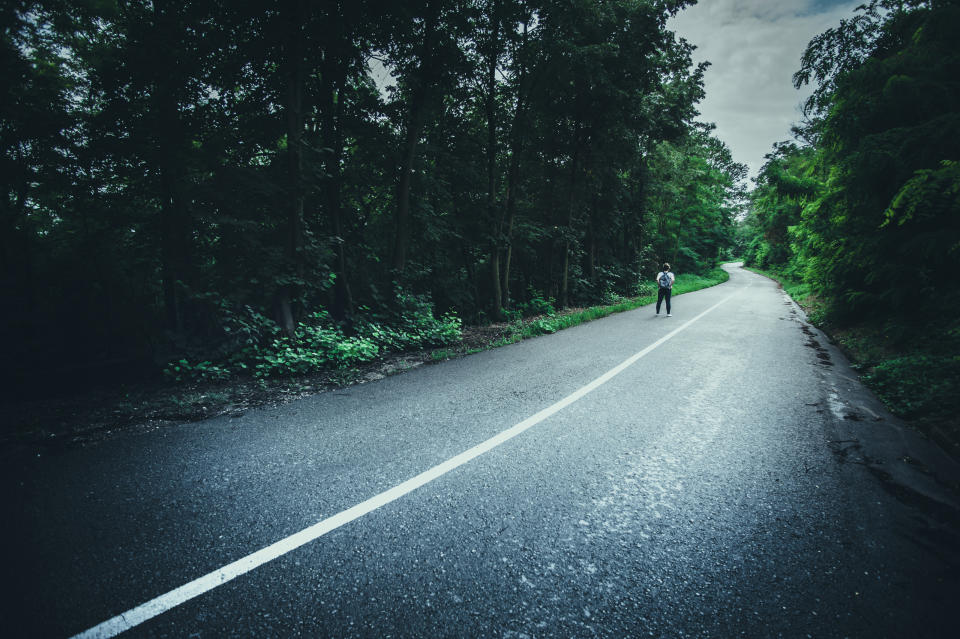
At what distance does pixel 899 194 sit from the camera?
451 centimetres

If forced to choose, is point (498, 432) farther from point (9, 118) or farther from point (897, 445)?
point (9, 118)

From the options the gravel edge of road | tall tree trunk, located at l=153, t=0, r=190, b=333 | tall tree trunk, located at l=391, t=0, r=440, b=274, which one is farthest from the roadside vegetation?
tall tree trunk, located at l=391, t=0, r=440, b=274

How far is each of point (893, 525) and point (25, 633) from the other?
509 cm

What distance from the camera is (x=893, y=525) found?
2469 millimetres

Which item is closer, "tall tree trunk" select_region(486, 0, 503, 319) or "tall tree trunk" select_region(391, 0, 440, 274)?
"tall tree trunk" select_region(391, 0, 440, 274)

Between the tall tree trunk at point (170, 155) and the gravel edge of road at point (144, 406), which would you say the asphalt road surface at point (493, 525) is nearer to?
the gravel edge of road at point (144, 406)

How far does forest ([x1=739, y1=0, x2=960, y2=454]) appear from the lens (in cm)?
495

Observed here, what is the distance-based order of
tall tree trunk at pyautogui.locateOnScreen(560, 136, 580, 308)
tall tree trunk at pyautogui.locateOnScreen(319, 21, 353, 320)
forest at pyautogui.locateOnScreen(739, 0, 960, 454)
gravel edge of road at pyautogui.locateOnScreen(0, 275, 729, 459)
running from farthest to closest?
tall tree trunk at pyautogui.locateOnScreen(560, 136, 580, 308), tall tree trunk at pyautogui.locateOnScreen(319, 21, 353, 320), forest at pyautogui.locateOnScreen(739, 0, 960, 454), gravel edge of road at pyautogui.locateOnScreen(0, 275, 729, 459)

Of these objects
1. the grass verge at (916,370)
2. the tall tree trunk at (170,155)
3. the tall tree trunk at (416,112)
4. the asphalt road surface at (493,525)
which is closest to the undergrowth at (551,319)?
the tall tree trunk at (416,112)

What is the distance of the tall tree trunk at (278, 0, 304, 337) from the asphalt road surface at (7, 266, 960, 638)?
10.8ft

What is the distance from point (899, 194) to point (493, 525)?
20.9 ft

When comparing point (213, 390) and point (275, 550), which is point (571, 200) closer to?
point (213, 390)

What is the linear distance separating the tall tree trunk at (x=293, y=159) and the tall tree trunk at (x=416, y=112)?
2.80 meters

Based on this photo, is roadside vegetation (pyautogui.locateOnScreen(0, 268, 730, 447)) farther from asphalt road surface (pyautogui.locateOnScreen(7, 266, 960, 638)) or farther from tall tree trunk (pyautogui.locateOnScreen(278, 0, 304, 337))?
tall tree trunk (pyautogui.locateOnScreen(278, 0, 304, 337))
